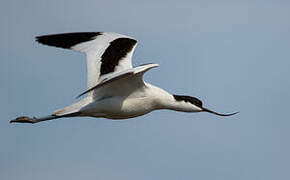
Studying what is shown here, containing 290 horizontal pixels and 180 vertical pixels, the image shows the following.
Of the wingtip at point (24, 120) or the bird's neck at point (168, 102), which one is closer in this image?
the bird's neck at point (168, 102)

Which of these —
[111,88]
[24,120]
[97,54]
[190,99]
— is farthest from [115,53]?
[24,120]

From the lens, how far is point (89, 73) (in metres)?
10.8

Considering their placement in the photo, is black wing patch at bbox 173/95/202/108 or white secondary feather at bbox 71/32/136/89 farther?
black wing patch at bbox 173/95/202/108

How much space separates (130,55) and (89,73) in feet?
2.12

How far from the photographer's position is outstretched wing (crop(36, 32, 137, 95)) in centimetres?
1064

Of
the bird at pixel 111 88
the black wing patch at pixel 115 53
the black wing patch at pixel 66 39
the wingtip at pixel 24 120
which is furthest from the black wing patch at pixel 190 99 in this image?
the wingtip at pixel 24 120

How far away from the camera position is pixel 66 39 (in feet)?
37.4

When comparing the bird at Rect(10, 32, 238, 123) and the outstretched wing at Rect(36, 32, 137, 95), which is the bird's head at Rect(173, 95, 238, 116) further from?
the outstretched wing at Rect(36, 32, 137, 95)

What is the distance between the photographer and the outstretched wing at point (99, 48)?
34.9 ft

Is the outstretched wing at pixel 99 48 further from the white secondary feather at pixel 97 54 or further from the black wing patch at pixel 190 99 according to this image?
the black wing patch at pixel 190 99

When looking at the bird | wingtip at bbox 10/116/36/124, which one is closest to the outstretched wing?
the bird

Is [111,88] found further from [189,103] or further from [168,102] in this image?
[189,103]

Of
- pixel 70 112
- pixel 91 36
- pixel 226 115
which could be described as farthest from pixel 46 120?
pixel 226 115

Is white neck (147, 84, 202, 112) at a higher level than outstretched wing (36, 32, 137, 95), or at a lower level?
lower
